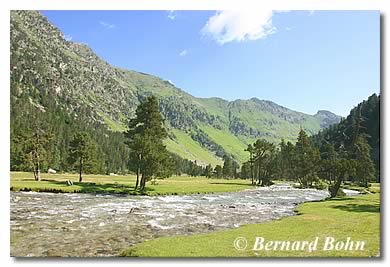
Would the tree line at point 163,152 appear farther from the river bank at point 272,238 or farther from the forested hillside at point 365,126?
the river bank at point 272,238

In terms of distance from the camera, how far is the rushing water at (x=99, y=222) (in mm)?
15945

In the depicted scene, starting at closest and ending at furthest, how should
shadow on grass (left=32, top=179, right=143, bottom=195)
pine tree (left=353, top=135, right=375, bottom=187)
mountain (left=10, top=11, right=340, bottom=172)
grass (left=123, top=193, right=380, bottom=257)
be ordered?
grass (left=123, top=193, right=380, bottom=257) < pine tree (left=353, top=135, right=375, bottom=187) < shadow on grass (left=32, top=179, right=143, bottom=195) < mountain (left=10, top=11, right=340, bottom=172)

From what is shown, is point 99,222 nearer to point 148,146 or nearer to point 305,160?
point 148,146

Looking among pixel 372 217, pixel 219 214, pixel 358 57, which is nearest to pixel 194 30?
pixel 358 57

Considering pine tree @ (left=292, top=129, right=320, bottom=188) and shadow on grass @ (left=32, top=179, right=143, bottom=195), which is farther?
pine tree @ (left=292, top=129, right=320, bottom=188)

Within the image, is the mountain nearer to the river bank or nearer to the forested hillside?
the forested hillside

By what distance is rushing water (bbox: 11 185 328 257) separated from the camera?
15945 mm

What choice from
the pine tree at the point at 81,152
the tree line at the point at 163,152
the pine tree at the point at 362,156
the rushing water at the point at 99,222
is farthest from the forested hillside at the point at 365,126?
the pine tree at the point at 81,152

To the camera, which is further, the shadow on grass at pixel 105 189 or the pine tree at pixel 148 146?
the pine tree at pixel 148 146

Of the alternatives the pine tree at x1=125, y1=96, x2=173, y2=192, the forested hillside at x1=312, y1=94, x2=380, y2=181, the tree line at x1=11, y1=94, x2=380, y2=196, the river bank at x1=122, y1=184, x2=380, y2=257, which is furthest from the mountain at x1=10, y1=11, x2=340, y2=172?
the river bank at x1=122, y1=184, x2=380, y2=257

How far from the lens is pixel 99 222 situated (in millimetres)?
20359
